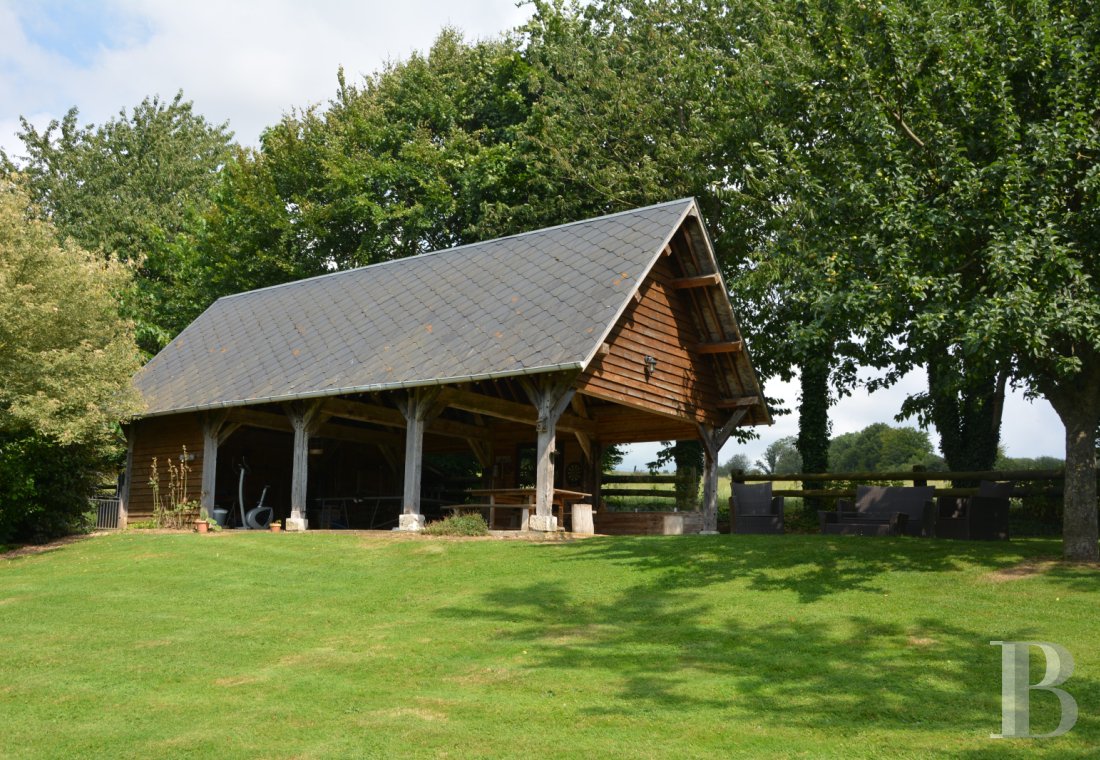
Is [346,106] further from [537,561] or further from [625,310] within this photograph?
[537,561]

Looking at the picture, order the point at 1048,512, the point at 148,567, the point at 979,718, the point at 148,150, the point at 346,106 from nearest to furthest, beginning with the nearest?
1. the point at 979,718
2. the point at 148,567
3. the point at 1048,512
4. the point at 346,106
5. the point at 148,150

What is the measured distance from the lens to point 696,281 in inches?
750

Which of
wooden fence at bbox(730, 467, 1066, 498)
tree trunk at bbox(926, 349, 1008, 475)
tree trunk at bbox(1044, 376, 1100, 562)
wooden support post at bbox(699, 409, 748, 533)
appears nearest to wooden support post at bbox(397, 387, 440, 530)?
wooden support post at bbox(699, 409, 748, 533)

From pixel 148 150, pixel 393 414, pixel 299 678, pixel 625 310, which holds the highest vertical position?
pixel 148 150

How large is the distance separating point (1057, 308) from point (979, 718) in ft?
18.9

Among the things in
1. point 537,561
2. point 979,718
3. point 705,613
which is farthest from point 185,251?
point 979,718

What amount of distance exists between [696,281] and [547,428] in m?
4.60

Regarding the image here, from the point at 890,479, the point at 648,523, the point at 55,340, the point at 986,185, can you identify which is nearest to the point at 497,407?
the point at 648,523

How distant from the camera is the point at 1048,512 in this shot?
20.4m

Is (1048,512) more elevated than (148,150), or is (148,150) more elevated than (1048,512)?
(148,150)

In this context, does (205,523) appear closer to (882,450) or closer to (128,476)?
(128,476)

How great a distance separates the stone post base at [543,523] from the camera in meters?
16.2

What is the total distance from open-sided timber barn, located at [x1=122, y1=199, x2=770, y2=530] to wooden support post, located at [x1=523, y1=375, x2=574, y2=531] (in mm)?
27

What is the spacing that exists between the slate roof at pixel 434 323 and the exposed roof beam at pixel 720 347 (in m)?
2.66
